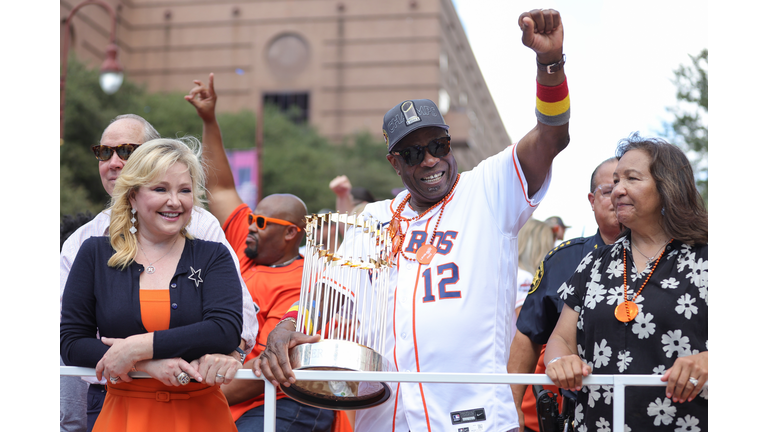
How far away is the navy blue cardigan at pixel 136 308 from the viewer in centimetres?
248

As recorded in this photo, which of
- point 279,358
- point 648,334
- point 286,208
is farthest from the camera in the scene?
point 286,208

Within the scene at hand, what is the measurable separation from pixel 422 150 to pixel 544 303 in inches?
45.1

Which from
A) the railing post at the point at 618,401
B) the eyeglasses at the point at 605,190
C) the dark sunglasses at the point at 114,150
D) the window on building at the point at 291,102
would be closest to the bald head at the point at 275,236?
the dark sunglasses at the point at 114,150

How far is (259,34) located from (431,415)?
50000 mm

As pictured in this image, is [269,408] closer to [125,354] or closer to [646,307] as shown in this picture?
[125,354]

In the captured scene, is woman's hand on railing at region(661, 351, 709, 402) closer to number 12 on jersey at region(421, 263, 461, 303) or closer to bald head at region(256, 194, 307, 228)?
number 12 on jersey at region(421, 263, 461, 303)

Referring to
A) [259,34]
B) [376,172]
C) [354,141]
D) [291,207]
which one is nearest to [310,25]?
[259,34]

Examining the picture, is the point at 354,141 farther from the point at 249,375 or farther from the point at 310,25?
the point at 249,375

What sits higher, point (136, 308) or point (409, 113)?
point (409, 113)

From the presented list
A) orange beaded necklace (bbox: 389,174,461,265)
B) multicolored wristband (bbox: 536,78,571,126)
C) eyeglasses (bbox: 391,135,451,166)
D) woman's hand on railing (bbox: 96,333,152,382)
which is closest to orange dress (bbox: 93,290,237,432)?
woman's hand on railing (bbox: 96,333,152,382)

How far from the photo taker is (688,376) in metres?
2.28

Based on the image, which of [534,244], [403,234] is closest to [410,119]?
[403,234]

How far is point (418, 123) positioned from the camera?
2914 mm

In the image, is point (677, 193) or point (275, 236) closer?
point (677, 193)
